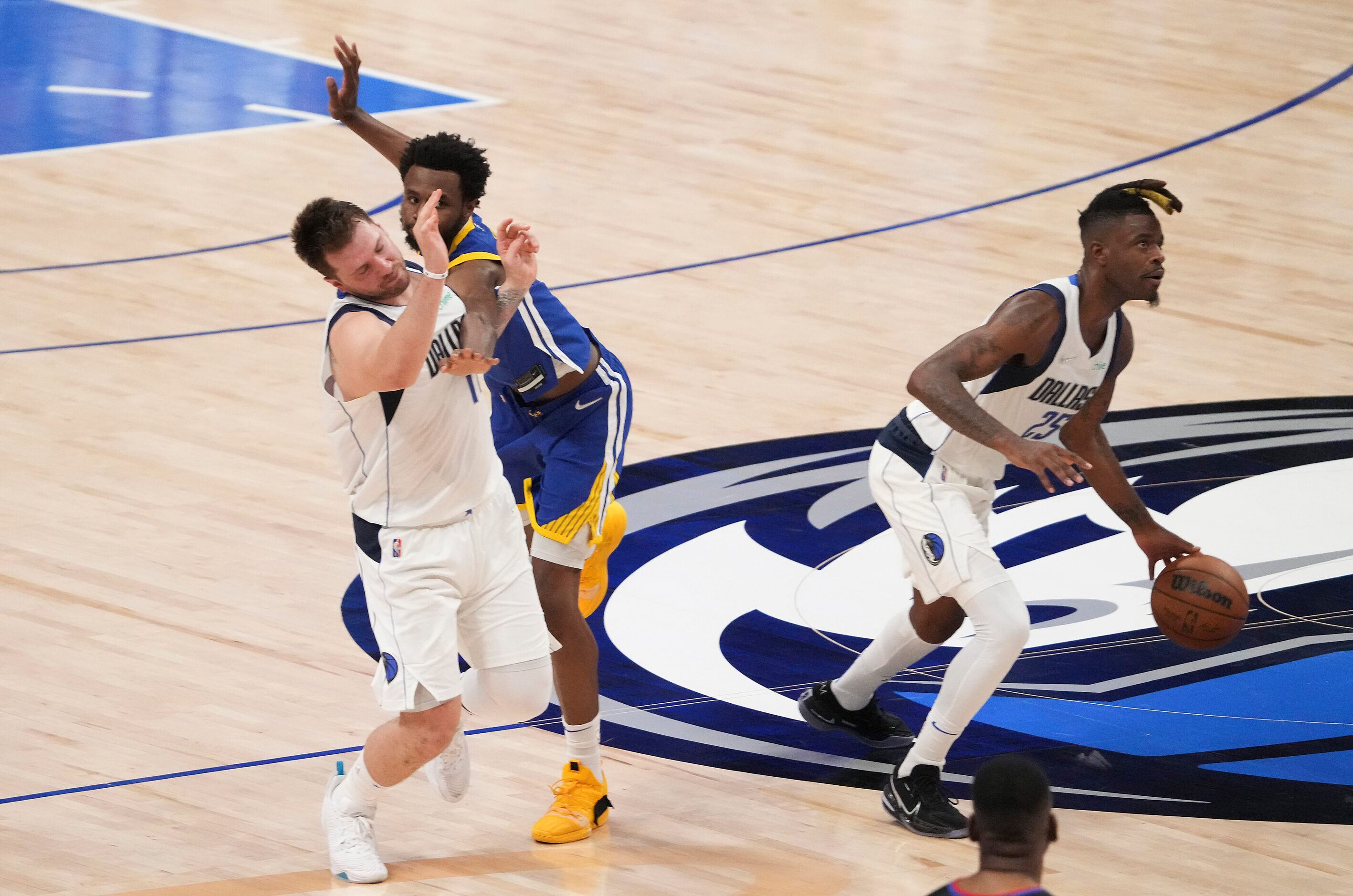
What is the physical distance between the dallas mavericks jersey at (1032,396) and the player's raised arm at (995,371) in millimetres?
52

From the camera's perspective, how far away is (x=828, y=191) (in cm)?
1202

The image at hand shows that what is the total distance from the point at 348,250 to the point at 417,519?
2.30 ft

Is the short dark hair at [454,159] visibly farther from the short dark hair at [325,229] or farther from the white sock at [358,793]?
the white sock at [358,793]

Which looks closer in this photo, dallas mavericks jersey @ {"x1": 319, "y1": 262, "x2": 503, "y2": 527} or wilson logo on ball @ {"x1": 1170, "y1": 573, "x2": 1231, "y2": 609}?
dallas mavericks jersey @ {"x1": 319, "y1": 262, "x2": 503, "y2": 527}

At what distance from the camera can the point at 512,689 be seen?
4.81 m

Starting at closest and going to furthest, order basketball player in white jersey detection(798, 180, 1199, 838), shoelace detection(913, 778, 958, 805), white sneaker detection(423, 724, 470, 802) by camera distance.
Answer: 1. white sneaker detection(423, 724, 470, 802)
2. basketball player in white jersey detection(798, 180, 1199, 838)
3. shoelace detection(913, 778, 958, 805)

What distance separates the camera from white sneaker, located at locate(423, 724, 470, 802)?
499 centimetres

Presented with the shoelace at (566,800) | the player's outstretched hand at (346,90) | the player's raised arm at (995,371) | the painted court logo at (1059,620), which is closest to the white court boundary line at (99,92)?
the painted court logo at (1059,620)

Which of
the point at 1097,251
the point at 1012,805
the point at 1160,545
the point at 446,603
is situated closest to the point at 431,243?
the point at 446,603

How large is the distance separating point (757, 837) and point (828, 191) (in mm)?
7382

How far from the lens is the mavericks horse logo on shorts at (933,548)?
17.2ft

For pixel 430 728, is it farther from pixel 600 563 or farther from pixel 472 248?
pixel 472 248

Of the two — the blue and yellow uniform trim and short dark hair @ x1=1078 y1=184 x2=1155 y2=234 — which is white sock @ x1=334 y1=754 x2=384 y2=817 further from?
short dark hair @ x1=1078 y1=184 x2=1155 y2=234

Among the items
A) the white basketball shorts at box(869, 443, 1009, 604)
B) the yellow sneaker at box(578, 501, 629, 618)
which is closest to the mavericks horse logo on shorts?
the white basketball shorts at box(869, 443, 1009, 604)
